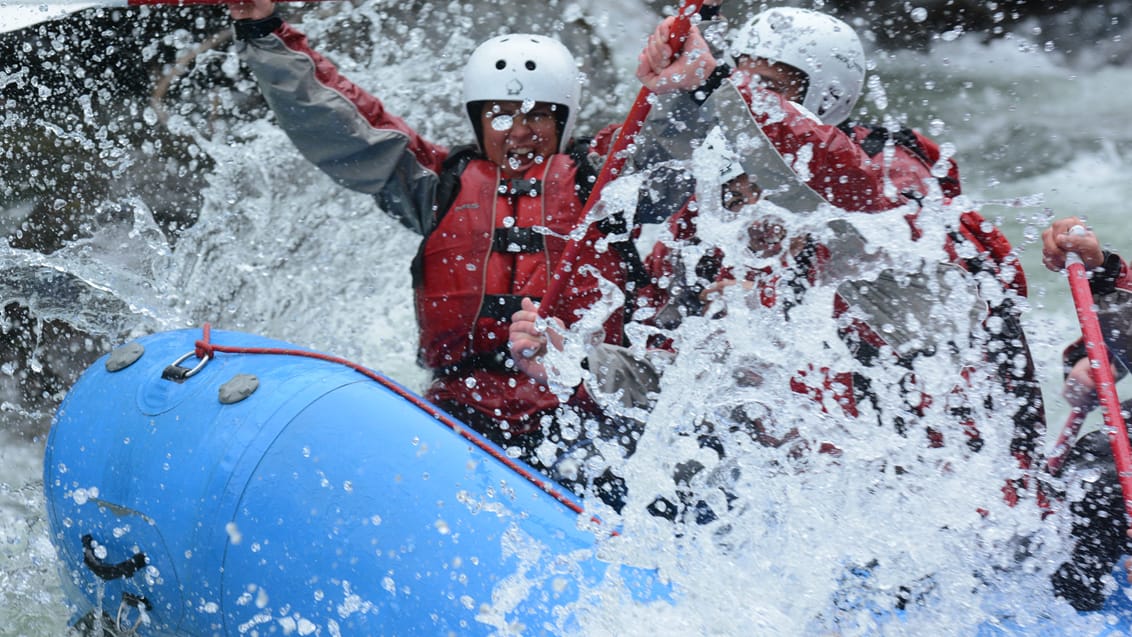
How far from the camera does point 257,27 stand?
10.2 feet

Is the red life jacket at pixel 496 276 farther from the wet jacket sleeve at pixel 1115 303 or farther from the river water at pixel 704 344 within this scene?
the wet jacket sleeve at pixel 1115 303

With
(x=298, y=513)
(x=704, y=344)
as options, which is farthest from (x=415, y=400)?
(x=704, y=344)

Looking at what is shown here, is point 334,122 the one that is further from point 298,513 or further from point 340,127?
point 298,513

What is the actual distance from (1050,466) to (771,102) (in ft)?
3.63

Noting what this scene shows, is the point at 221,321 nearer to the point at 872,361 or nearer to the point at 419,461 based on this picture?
the point at 419,461

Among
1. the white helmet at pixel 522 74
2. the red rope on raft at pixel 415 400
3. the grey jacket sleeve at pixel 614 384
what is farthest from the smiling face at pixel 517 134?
the red rope on raft at pixel 415 400

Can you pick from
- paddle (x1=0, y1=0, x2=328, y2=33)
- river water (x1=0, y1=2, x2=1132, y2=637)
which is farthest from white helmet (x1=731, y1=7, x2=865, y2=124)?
paddle (x1=0, y1=0, x2=328, y2=33)

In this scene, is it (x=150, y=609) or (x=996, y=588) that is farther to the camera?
(x=150, y=609)

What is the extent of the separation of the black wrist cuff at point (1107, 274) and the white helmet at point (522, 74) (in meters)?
1.50

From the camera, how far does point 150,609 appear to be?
98.7 inches

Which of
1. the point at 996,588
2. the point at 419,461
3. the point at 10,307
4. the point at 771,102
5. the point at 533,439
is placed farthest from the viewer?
the point at 10,307

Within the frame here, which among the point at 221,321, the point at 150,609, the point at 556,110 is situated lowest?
the point at 221,321

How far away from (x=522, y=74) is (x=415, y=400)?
1095 mm

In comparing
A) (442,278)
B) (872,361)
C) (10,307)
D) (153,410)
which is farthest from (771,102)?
(10,307)
